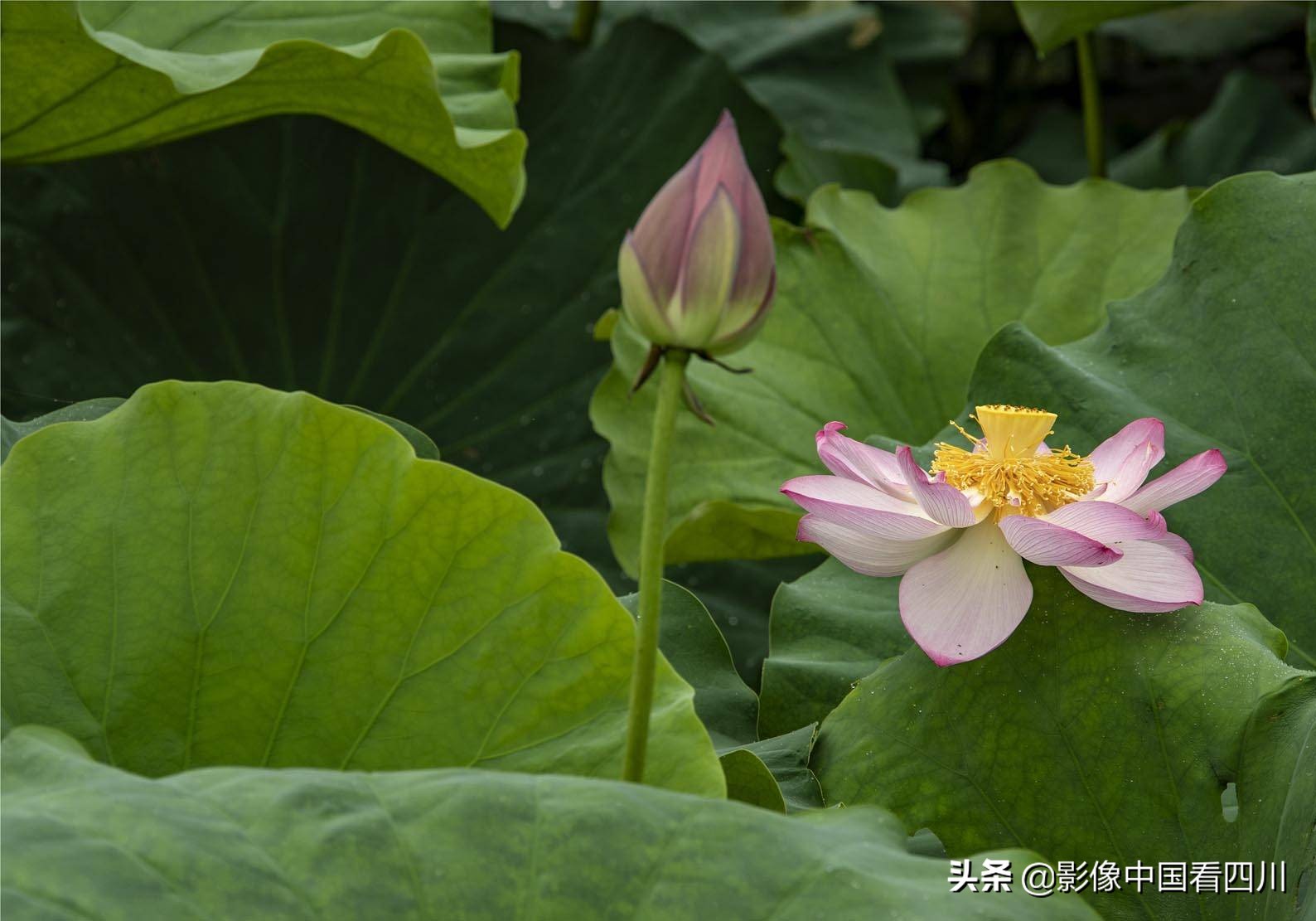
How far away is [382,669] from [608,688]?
13cm

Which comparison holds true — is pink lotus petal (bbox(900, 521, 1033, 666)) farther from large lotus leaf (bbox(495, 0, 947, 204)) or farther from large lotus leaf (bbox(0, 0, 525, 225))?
large lotus leaf (bbox(495, 0, 947, 204))

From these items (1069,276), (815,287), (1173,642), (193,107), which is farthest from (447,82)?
(1173,642)

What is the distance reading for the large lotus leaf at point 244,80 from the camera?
1.22 metres

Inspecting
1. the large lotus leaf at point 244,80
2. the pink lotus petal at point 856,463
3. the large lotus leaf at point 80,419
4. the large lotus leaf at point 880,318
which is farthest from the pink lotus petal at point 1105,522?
the large lotus leaf at point 244,80

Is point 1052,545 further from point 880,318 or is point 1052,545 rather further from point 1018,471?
point 880,318

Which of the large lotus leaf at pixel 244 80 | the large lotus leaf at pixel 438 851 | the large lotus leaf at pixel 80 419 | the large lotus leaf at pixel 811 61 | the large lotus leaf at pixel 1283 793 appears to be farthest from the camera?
the large lotus leaf at pixel 811 61

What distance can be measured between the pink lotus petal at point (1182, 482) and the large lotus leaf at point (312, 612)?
30 cm

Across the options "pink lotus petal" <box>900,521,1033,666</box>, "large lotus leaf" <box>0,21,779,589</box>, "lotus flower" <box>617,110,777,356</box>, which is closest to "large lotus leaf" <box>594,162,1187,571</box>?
"large lotus leaf" <box>0,21,779,589</box>

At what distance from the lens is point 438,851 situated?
551 millimetres

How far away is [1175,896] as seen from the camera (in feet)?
2.46

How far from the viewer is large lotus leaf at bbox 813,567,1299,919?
76cm

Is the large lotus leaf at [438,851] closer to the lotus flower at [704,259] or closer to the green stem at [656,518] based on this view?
the green stem at [656,518]

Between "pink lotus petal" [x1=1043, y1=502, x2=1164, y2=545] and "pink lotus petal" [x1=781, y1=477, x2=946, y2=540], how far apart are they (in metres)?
0.07

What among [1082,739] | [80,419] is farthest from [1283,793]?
[80,419]
